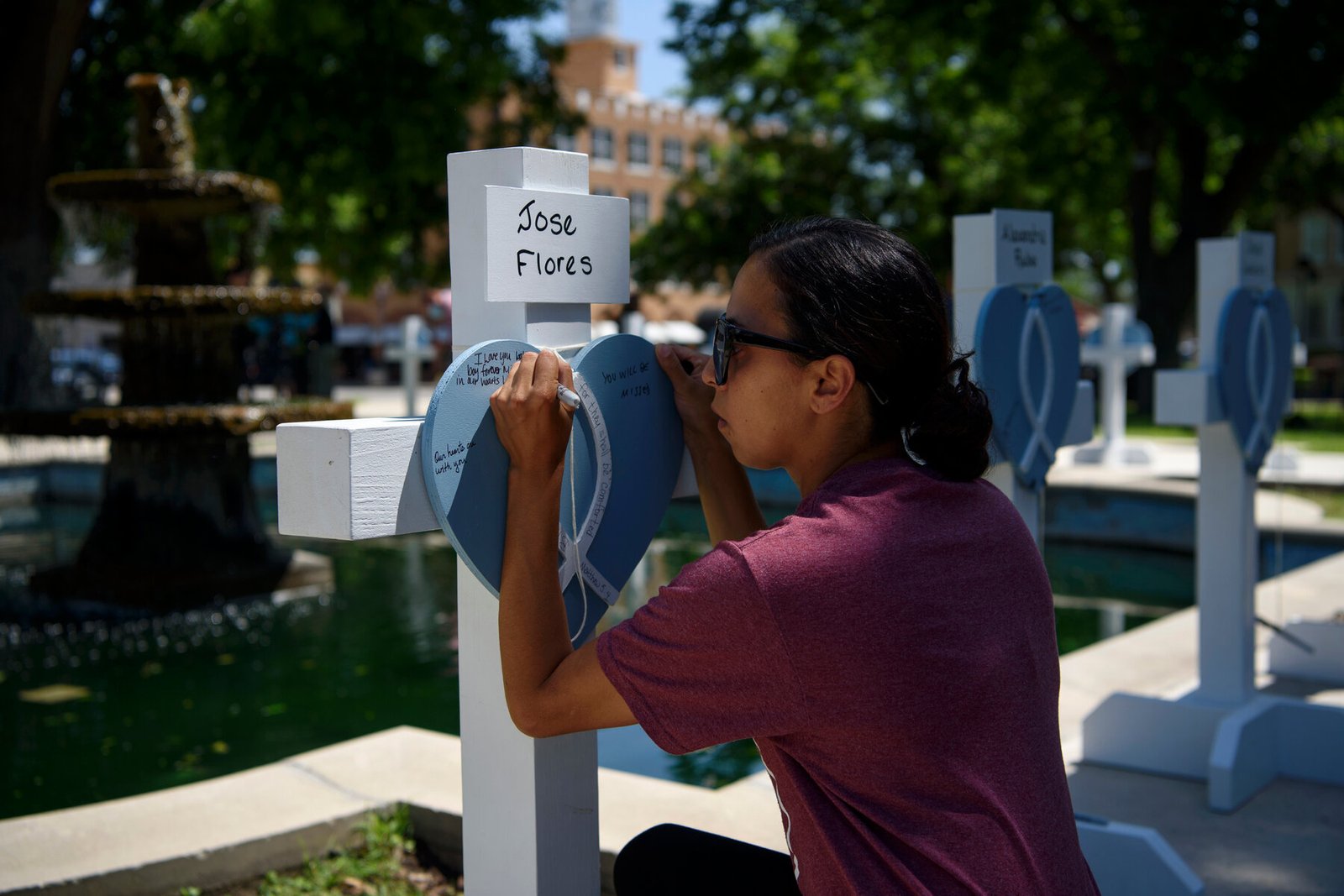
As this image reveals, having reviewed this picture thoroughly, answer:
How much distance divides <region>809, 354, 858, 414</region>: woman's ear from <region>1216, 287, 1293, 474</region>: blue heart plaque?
2.91m

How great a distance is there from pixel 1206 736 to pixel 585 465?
3000 mm

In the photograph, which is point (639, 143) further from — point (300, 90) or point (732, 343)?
point (732, 343)

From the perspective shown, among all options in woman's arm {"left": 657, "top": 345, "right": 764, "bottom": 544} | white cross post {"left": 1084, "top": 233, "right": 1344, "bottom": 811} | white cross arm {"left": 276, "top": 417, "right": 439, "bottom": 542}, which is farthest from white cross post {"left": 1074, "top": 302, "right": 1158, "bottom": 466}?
white cross arm {"left": 276, "top": 417, "right": 439, "bottom": 542}

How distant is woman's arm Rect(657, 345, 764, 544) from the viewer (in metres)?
2.31

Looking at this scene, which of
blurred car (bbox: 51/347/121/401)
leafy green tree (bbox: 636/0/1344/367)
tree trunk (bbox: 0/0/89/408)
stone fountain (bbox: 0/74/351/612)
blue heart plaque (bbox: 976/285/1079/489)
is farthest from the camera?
leafy green tree (bbox: 636/0/1344/367)

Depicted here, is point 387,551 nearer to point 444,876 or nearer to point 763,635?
point 444,876

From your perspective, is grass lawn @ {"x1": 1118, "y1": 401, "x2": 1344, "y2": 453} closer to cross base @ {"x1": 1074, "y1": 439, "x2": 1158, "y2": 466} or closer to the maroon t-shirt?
cross base @ {"x1": 1074, "y1": 439, "x2": 1158, "y2": 466}

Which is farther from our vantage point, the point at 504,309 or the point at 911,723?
the point at 504,309

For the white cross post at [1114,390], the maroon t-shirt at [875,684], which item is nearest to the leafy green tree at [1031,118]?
the white cross post at [1114,390]

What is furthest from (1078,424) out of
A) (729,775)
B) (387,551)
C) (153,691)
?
(387,551)

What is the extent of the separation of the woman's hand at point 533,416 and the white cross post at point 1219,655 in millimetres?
2757

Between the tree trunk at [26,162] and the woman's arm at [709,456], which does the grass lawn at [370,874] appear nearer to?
the woman's arm at [709,456]

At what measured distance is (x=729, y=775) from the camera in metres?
4.78

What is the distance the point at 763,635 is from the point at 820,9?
62.5 ft
